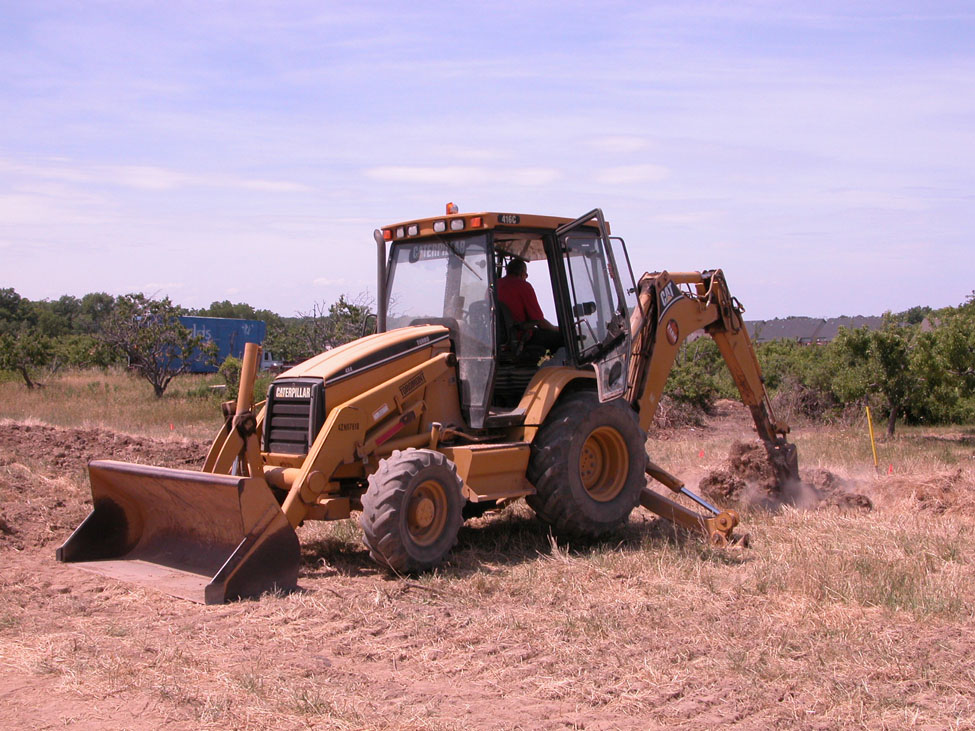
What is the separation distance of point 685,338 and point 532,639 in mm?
4785

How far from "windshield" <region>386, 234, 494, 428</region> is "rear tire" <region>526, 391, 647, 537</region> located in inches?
25.2

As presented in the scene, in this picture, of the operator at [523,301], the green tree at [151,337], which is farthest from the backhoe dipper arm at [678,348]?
the green tree at [151,337]

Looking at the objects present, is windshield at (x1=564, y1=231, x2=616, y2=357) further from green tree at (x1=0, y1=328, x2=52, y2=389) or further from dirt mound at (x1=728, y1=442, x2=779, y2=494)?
green tree at (x1=0, y1=328, x2=52, y2=389)

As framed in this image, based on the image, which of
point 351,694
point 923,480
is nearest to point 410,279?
point 351,694

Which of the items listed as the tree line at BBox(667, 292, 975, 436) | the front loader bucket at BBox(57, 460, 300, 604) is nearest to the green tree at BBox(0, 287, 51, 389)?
the tree line at BBox(667, 292, 975, 436)

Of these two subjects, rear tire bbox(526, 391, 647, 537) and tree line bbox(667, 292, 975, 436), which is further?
tree line bbox(667, 292, 975, 436)

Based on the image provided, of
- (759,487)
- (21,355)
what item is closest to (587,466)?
(759,487)

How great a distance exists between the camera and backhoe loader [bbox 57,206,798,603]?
675 cm

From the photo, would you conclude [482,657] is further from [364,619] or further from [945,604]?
[945,604]

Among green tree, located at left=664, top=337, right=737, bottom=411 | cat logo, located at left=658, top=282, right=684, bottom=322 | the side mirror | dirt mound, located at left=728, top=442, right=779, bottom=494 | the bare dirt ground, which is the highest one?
cat logo, located at left=658, top=282, right=684, bottom=322

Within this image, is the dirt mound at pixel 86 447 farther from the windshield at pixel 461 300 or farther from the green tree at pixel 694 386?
the green tree at pixel 694 386

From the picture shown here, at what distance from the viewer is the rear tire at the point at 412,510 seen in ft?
21.9

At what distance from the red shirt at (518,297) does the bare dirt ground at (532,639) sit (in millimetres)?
1913

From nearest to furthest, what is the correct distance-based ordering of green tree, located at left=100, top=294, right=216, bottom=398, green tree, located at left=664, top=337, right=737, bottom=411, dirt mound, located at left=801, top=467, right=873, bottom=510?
dirt mound, located at left=801, top=467, right=873, bottom=510, green tree, located at left=664, top=337, right=737, bottom=411, green tree, located at left=100, top=294, right=216, bottom=398
